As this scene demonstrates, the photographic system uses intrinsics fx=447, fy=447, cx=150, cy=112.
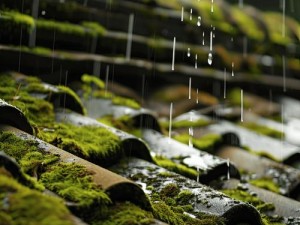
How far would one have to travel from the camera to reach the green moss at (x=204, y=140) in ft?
12.7

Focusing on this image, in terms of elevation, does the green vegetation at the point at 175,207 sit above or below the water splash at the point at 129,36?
below

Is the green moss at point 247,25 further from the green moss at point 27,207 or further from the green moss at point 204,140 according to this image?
the green moss at point 27,207

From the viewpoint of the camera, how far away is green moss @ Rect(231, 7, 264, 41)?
6722mm

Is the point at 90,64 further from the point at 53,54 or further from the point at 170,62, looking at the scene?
the point at 170,62

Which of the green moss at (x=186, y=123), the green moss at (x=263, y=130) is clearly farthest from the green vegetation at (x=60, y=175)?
the green moss at (x=263, y=130)

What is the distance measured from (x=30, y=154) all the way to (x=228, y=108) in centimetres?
318

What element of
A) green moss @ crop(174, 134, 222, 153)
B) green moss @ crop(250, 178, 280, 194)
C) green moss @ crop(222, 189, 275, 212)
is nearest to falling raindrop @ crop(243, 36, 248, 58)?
green moss @ crop(174, 134, 222, 153)

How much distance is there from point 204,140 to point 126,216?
2198mm

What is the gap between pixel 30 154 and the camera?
225 cm

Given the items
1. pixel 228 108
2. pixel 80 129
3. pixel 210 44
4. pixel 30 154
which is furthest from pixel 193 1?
pixel 30 154

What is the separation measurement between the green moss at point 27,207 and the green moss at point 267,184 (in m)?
2.12

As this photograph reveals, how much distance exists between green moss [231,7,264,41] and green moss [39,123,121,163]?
14.1ft

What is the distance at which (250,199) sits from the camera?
3.04 meters

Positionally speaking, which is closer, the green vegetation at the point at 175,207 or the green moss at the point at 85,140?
the green vegetation at the point at 175,207
